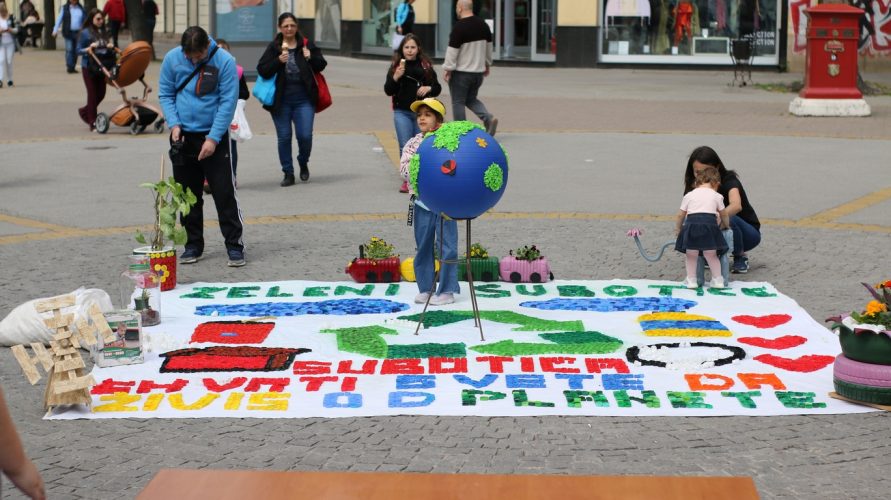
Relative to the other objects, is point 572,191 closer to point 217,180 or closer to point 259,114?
point 217,180

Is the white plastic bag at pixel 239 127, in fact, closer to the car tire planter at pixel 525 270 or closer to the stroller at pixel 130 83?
the car tire planter at pixel 525 270

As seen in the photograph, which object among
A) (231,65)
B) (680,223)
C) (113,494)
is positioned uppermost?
(231,65)

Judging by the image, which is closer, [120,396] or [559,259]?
[120,396]

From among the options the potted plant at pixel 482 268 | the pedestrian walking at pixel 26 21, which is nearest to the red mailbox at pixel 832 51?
the potted plant at pixel 482 268

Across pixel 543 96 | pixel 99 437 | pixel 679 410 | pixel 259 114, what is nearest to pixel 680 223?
pixel 679 410

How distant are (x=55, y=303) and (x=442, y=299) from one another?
2.87 meters

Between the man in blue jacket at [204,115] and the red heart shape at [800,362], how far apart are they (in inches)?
178

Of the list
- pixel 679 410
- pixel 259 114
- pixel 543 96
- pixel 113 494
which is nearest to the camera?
pixel 113 494

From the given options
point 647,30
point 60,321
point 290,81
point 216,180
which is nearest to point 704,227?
point 216,180

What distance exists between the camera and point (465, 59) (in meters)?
17.2

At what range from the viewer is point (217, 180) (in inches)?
420

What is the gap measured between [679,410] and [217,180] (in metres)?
5.04

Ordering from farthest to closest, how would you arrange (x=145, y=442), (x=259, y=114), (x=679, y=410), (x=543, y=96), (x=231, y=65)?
(x=543, y=96) < (x=259, y=114) < (x=231, y=65) < (x=679, y=410) < (x=145, y=442)

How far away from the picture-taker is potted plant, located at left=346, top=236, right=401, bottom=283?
33.0 ft
